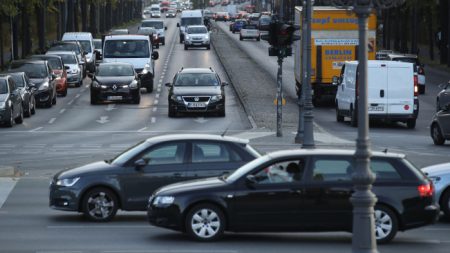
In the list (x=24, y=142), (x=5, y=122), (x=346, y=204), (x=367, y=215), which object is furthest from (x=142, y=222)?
(x=5, y=122)

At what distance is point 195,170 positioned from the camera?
A: 19.7 m

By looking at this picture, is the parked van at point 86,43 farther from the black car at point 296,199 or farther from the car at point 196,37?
the black car at point 296,199

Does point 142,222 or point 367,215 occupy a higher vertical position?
point 367,215

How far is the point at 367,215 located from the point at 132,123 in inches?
1134

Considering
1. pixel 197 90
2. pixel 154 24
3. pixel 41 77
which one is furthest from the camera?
pixel 154 24

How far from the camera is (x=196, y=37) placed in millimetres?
88188

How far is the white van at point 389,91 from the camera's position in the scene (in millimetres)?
39344

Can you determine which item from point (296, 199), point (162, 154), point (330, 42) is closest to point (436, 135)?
point (330, 42)

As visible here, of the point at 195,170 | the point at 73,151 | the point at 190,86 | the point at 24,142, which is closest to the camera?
the point at 195,170

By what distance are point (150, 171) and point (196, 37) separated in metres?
68.8

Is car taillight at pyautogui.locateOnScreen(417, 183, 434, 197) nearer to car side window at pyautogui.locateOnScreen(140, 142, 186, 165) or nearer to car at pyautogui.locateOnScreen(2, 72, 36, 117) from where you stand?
car side window at pyautogui.locateOnScreen(140, 142, 186, 165)

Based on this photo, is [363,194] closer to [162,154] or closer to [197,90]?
[162,154]

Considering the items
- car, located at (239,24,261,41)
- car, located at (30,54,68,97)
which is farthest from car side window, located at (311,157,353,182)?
car, located at (239,24,261,41)

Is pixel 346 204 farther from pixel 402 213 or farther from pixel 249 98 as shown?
pixel 249 98
